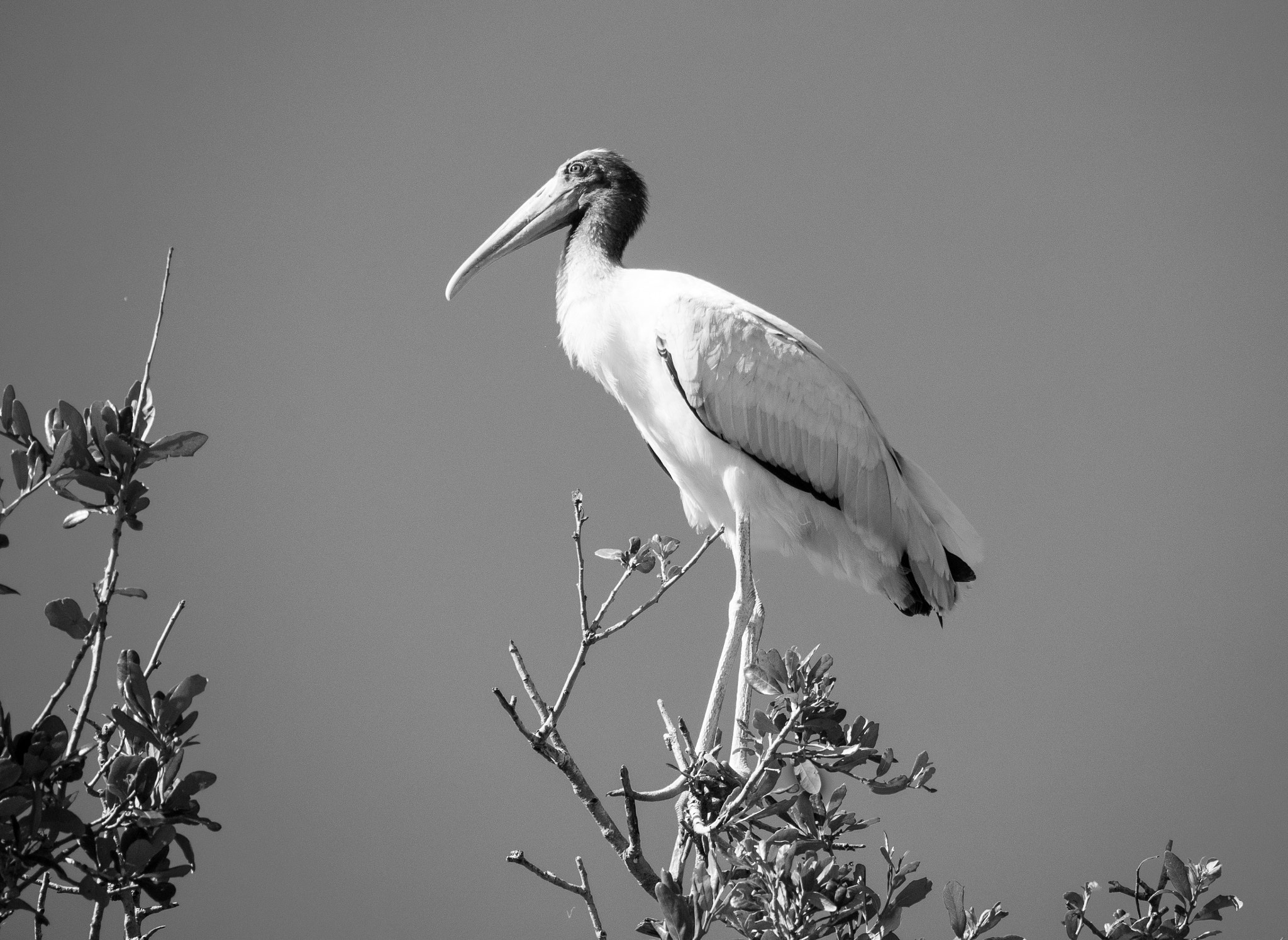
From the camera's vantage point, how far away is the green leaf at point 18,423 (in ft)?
8.04

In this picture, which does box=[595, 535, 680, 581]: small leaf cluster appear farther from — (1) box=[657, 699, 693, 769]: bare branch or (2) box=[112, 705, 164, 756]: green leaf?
(2) box=[112, 705, 164, 756]: green leaf

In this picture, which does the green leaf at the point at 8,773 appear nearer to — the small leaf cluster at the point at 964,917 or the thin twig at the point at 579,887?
the thin twig at the point at 579,887

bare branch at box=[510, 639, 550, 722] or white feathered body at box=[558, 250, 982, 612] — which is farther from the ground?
white feathered body at box=[558, 250, 982, 612]

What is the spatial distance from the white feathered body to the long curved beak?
0.70 m

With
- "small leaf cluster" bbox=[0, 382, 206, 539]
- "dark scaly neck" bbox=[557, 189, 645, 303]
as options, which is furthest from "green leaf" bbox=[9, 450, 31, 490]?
"dark scaly neck" bbox=[557, 189, 645, 303]

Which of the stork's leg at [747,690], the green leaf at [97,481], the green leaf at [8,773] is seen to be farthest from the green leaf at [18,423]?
the stork's leg at [747,690]

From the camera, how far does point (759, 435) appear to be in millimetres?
5855

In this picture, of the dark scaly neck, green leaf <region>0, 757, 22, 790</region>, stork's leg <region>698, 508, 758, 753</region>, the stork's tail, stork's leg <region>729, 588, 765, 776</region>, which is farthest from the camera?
the dark scaly neck

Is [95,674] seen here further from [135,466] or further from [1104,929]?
[1104,929]

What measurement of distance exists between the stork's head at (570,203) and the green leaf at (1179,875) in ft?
13.3

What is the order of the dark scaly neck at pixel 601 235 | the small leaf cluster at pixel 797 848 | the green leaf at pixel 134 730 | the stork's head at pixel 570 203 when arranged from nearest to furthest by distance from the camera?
the green leaf at pixel 134 730
the small leaf cluster at pixel 797 848
the dark scaly neck at pixel 601 235
the stork's head at pixel 570 203

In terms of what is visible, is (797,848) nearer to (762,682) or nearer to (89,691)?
(762,682)

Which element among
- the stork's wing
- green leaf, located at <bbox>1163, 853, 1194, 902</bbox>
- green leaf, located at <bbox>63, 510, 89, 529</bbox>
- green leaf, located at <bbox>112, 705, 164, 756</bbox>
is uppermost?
the stork's wing

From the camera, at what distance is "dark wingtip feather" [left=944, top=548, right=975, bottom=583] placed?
5.99 meters
